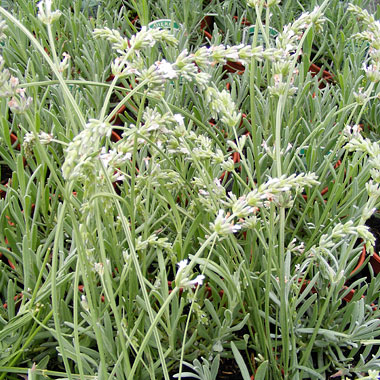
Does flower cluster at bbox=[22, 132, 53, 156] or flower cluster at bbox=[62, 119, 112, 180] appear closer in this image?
flower cluster at bbox=[62, 119, 112, 180]

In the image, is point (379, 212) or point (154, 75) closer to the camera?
point (154, 75)

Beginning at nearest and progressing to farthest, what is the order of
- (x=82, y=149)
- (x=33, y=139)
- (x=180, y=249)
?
1. (x=82, y=149)
2. (x=33, y=139)
3. (x=180, y=249)

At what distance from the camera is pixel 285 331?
0.85 meters

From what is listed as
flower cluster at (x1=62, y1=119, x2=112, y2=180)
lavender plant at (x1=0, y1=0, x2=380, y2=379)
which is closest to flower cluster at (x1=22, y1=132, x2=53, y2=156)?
lavender plant at (x1=0, y1=0, x2=380, y2=379)

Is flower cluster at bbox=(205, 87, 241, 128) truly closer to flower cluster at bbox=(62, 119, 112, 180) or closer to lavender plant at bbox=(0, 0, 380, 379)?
lavender plant at bbox=(0, 0, 380, 379)

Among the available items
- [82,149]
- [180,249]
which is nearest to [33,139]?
[82,149]

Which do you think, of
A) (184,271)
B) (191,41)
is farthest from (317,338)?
(191,41)

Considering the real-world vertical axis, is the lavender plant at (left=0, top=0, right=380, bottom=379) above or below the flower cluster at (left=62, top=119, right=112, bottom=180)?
below

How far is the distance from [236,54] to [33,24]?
47.1 inches

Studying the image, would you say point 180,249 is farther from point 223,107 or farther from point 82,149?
point 82,149

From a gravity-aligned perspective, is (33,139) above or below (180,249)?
above

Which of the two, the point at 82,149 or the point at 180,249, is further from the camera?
the point at 180,249

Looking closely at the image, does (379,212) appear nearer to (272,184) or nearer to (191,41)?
(272,184)

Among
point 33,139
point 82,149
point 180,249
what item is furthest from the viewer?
point 180,249
